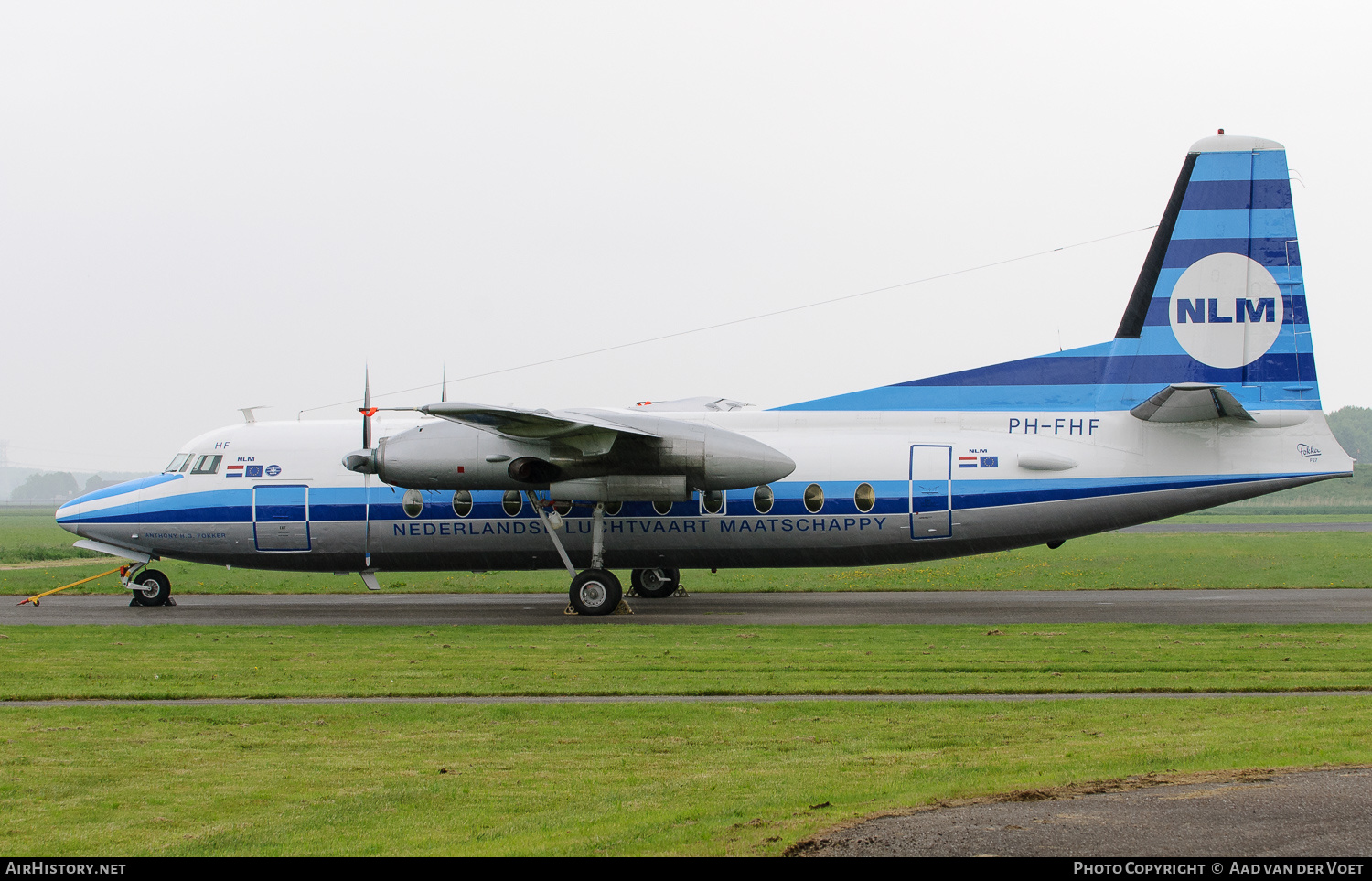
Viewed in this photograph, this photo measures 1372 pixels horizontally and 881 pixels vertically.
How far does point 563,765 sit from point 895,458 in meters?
13.5

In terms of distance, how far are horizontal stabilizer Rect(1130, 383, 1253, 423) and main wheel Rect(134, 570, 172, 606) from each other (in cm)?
2040

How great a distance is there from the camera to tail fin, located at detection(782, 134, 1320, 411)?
20.7 meters

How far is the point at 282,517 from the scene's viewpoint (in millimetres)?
23812

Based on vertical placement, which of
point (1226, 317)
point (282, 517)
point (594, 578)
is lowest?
point (594, 578)

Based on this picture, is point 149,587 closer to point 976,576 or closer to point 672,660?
point 672,660

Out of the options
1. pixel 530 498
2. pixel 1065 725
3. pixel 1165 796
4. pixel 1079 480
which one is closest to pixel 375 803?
pixel 1165 796

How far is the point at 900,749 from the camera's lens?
33.0 ft

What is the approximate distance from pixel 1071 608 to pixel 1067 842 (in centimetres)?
1719

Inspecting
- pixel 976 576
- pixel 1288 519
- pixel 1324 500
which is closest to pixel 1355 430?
pixel 1324 500

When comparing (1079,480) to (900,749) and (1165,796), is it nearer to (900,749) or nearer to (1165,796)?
(900,749)

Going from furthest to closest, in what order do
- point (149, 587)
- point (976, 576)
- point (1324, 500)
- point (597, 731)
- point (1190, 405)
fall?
1. point (1324, 500)
2. point (976, 576)
3. point (149, 587)
4. point (1190, 405)
5. point (597, 731)

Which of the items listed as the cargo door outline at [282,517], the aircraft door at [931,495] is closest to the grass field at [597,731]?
the aircraft door at [931,495]

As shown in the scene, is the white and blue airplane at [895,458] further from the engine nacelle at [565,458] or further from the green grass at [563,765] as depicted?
the green grass at [563,765]

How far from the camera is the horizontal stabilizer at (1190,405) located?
19938 millimetres
